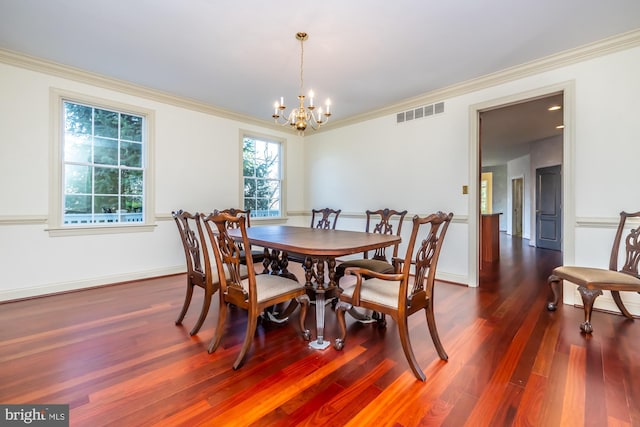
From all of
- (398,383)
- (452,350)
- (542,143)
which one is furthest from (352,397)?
(542,143)

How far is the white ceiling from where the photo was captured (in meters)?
2.32

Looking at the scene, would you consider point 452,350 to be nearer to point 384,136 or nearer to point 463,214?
point 463,214

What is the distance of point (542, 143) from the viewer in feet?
22.6

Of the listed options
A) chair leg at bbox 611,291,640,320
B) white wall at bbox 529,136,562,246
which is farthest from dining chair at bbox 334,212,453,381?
white wall at bbox 529,136,562,246

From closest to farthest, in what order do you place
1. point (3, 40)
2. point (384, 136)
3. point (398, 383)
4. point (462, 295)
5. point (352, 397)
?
point (352, 397), point (398, 383), point (3, 40), point (462, 295), point (384, 136)

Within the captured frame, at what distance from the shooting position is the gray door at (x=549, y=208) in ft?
21.3

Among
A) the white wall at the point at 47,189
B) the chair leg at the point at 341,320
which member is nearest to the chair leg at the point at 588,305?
the chair leg at the point at 341,320

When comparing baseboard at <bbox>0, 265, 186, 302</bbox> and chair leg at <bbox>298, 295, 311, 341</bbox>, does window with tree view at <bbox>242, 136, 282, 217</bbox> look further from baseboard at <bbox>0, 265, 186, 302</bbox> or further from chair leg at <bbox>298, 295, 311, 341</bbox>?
chair leg at <bbox>298, 295, 311, 341</bbox>

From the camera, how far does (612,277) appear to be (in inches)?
96.0

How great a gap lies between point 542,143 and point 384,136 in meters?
4.88

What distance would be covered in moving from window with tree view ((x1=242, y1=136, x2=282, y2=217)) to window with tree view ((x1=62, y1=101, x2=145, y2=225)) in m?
1.69

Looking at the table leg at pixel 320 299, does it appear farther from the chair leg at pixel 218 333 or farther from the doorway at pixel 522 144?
the doorway at pixel 522 144

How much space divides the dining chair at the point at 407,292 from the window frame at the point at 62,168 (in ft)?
A: 10.8

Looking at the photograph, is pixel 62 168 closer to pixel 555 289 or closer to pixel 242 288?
pixel 242 288
